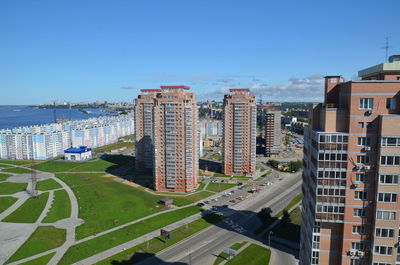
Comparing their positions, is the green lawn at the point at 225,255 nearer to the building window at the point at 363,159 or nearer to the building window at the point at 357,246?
the building window at the point at 357,246

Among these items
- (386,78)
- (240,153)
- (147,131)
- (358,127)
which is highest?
(386,78)

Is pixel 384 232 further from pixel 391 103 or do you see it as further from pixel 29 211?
pixel 29 211

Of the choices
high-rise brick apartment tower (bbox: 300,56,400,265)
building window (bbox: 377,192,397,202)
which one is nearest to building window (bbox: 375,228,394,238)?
high-rise brick apartment tower (bbox: 300,56,400,265)

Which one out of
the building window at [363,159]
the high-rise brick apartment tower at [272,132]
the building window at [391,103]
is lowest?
the high-rise brick apartment tower at [272,132]

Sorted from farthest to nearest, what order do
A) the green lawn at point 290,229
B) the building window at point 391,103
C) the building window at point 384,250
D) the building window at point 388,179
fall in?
the green lawn at point 290,229, the building window at point 384,250, the building window at point 391,103, the building window at point 388,179

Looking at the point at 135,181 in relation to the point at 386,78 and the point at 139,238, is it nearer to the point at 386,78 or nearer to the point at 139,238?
the point at 139,238

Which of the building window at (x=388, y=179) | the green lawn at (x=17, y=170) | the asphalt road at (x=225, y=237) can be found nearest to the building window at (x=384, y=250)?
the building window at (x=388, y=179)

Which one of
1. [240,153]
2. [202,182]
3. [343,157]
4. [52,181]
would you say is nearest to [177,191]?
[202,182]
